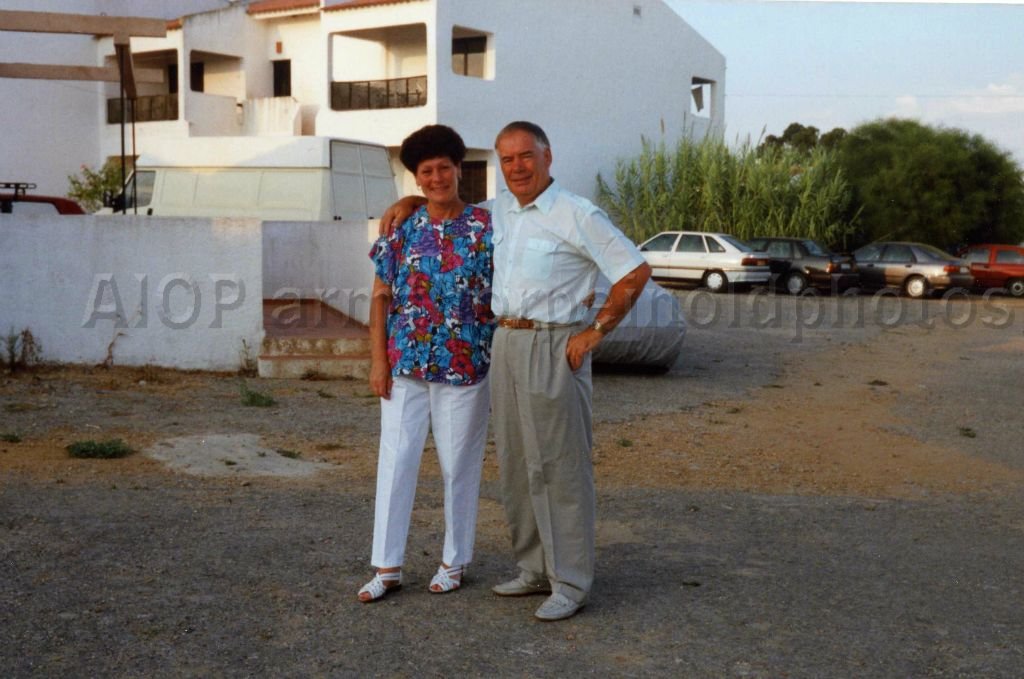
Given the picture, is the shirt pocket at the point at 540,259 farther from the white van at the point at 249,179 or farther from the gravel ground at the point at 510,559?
the white van at the point at 249,179

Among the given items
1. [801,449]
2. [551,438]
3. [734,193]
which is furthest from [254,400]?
[734,193]

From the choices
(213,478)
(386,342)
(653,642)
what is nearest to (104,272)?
(213,478)

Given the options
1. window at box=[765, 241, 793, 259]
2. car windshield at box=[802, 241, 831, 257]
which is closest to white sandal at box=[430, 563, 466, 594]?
window at box=[765, 241, 793, 259]

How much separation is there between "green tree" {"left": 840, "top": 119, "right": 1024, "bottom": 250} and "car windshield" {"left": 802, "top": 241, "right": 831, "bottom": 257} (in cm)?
390

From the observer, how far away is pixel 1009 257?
27141mm

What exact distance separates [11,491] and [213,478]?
43.4 inches

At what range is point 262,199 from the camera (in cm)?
1559

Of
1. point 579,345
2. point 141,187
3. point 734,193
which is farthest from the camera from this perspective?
point 734,193

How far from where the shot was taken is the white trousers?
14.7 ft

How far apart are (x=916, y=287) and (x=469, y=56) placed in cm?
1198

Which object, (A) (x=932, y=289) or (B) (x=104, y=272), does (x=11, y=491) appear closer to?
(B) (x=104, y=272)

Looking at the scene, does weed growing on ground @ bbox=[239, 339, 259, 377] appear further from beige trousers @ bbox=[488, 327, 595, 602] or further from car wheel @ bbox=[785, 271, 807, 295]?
car wheel @ bbox=[785, 271, 807, 295]

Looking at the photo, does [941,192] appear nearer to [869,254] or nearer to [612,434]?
[869,254]

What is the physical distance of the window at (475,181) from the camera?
27.4 meters
